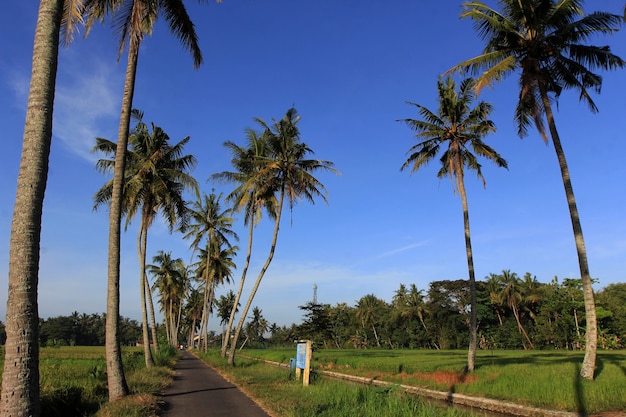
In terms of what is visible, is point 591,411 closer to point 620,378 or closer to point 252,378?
point 620,378

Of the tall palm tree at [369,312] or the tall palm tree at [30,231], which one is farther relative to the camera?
the tall palm tree at [369,312]

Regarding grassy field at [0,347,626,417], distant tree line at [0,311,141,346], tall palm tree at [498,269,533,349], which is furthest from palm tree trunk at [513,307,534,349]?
distant tree line at [0,311,141,346]

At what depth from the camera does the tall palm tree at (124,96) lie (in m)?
10.4

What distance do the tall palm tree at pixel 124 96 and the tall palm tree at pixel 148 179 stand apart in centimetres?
862

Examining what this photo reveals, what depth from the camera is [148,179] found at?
21469 millimetres

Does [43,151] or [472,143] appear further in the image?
[472,143]

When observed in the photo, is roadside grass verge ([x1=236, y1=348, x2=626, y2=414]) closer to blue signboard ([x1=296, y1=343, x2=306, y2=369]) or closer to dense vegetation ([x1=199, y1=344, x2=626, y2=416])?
dense vegetation ([x1=199, y1=344, x2=626, y2=416])

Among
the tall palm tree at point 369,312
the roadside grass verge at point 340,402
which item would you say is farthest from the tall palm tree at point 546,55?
the tall palm tree at point 369,312

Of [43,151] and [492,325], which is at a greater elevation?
[43,151]

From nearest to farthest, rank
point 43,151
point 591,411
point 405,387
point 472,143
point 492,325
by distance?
point 43,151, point 591,411, point 405,387, point 472,143, point 492,325

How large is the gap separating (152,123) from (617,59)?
20.9 m

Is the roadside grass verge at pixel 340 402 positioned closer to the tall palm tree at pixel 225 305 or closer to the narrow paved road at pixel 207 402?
the narrow paved road at pixel 207 402

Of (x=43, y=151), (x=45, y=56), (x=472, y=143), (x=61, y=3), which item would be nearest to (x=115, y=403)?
(x=43, y=151)

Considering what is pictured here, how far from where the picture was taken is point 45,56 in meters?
6.73
